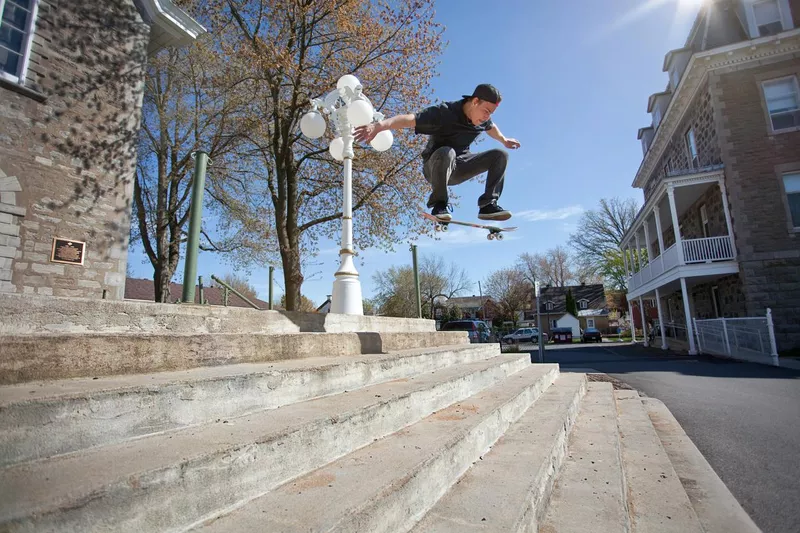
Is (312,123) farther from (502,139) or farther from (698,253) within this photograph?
(698,253)

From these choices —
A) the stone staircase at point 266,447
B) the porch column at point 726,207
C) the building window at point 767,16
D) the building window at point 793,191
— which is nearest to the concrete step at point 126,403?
the stone staircase at point 266,447

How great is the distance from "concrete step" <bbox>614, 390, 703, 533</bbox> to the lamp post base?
322 centimetres

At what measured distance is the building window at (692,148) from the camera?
15923 millimetres

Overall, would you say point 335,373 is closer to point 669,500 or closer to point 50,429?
point 50,429

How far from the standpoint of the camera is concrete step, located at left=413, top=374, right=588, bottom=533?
4.55 ft

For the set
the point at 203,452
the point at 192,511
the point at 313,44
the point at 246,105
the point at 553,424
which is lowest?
the point at 553,424

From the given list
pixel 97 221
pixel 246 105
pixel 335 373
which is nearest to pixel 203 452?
pixel 335 373

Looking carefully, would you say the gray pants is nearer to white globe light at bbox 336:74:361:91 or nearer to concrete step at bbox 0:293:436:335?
concrete step at bbox 0:293:436:335

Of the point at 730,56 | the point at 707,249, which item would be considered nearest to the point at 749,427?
the point at 707,249

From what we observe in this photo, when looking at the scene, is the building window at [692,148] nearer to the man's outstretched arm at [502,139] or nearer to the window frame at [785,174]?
the window frame at [785,174]

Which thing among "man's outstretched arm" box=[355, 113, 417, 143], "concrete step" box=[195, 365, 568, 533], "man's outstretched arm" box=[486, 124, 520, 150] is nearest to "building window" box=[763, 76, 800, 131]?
"man's outstretched arm" box=[486, 124, 520, 150]

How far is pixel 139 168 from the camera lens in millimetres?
14609

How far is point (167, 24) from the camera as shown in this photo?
9.04 meters

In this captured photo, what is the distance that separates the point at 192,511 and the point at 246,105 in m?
14.0
